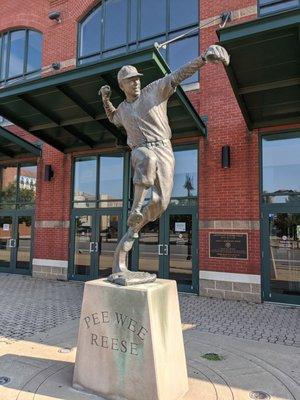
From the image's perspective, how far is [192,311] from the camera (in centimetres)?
789

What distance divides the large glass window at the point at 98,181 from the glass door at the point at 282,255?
4.48m

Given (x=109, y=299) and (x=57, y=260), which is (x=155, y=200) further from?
(x=57, y=260)

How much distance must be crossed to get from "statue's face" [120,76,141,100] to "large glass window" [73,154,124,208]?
7.05 meters

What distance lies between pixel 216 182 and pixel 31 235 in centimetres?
686

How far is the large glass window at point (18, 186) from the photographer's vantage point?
13.2 meters

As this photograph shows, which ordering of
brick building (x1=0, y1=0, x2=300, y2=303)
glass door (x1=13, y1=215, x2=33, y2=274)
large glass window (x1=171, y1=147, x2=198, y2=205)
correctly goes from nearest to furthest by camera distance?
brick building (x1=0, y1=0, x2=300, y2=303) → large glass window (x1=171, y1=147, x2=198, y2=205) → glass door (x1=13, y1=215, x2=33, y2=274)

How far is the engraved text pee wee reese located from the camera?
3.71 metres

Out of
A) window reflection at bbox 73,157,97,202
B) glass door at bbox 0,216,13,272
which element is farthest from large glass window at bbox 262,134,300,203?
glass door at bbox 0,216,13,272

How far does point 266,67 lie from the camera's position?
732 cm

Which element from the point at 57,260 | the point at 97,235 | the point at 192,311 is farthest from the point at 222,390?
the point at 57,260

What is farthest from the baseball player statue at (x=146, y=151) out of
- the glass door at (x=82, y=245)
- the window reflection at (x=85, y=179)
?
the window reflection at (x=85, y=179)

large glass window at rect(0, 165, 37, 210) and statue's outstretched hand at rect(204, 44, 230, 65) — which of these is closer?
statue's outstretched hand at rect(204, 44, 230, 65)

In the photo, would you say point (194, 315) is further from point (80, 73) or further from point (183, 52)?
point (183, 52)

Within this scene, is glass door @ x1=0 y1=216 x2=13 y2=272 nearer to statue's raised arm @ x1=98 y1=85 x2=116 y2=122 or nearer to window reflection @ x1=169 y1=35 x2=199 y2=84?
window reflection @ x1=169 y1=35 x2=199 y2=84
